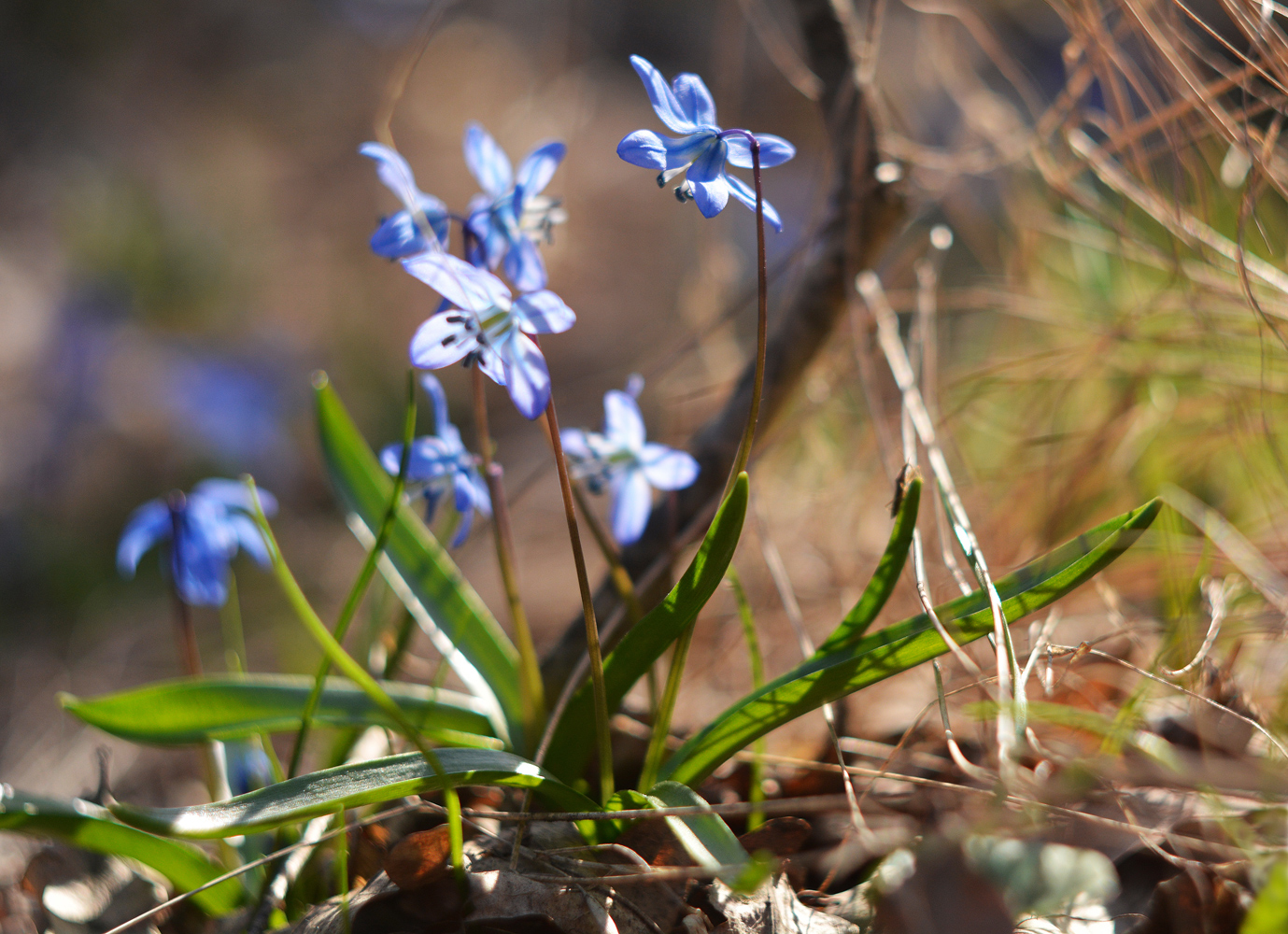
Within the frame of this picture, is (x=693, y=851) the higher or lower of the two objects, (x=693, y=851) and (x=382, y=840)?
the higher

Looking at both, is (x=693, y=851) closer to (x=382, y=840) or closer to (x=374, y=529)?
(x=382, y=840)

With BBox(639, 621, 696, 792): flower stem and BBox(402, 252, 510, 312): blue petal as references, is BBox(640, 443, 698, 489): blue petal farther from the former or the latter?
BBox(402, 252, 510, 312): blue petal

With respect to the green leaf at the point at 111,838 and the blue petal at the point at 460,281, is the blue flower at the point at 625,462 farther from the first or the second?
the green leaf at the point at 111,838

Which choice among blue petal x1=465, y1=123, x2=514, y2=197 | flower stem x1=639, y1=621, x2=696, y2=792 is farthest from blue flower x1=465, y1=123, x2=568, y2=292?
flower stem x1=639, y1=621, x2=696, y2=792

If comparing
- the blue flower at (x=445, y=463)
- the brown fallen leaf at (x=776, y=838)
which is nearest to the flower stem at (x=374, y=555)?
the blue flower at (x=445, y=463)

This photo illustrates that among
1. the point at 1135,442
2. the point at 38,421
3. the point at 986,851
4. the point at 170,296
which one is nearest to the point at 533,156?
the point at 986,851

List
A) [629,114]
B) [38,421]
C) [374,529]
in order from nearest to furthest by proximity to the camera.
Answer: [374,529] → [38,421] → [629,114]
